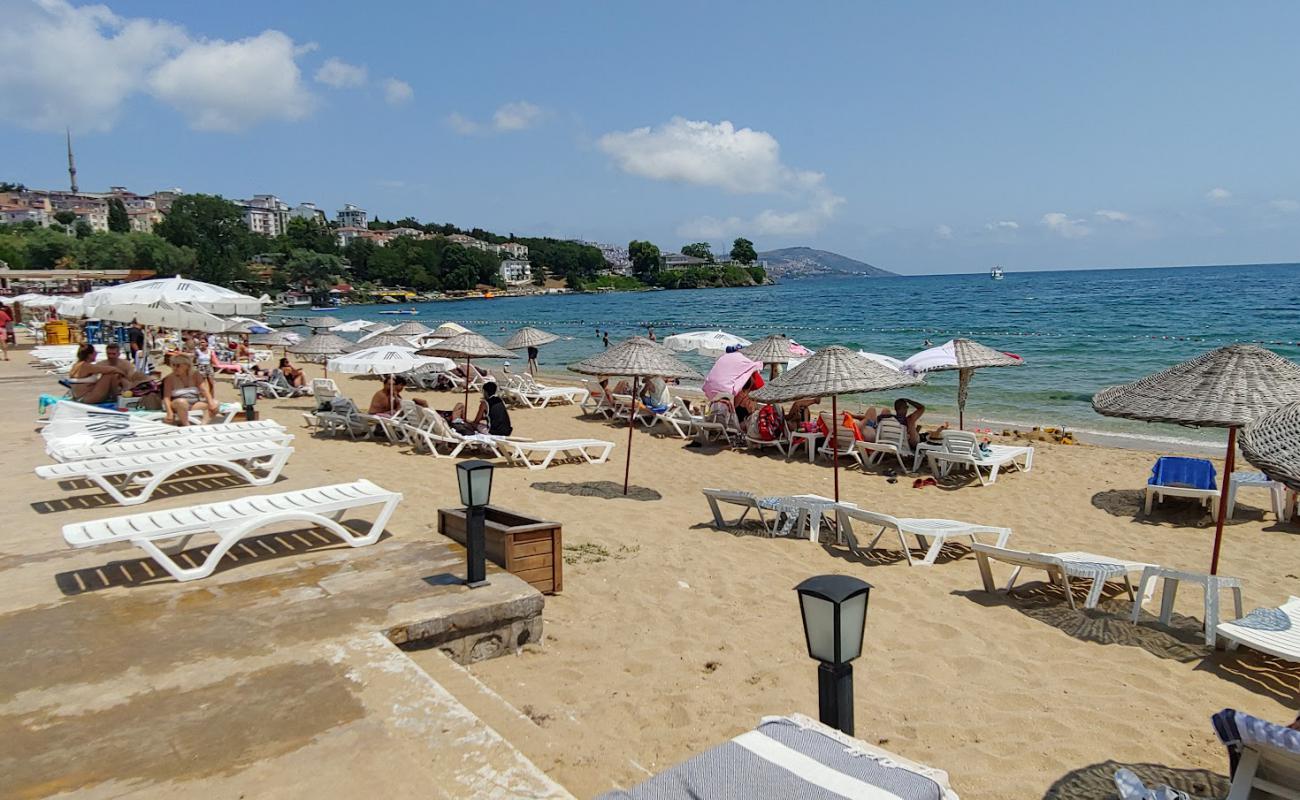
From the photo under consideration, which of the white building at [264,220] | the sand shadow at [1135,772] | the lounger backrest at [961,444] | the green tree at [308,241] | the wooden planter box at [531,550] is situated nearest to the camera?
the sand shadow at [1135,772]

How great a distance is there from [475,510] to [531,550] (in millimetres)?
730

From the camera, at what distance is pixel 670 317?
72438mm

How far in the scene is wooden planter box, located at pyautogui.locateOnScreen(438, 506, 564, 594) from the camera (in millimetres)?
5125

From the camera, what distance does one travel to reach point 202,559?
5418 mm

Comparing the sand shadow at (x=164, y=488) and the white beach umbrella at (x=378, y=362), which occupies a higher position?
the white beach umbrella at (x=378, y=362)

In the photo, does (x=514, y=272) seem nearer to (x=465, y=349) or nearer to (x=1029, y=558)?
(x=465, y=349)

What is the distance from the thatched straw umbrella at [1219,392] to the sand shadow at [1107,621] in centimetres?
85

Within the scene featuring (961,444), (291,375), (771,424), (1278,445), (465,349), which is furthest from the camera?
(291,375)

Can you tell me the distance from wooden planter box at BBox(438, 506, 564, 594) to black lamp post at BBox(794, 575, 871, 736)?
2856mm

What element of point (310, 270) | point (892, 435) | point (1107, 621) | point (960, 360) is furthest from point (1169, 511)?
point (310, 270)

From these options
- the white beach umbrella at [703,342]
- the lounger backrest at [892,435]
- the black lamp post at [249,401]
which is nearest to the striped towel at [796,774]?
the lounger backrest at [892,435]

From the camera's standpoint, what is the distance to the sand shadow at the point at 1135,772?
3.35 m

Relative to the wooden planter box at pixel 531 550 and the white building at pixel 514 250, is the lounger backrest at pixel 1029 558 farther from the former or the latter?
the white building at pixel 514 250

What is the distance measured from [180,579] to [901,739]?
4.19 m
